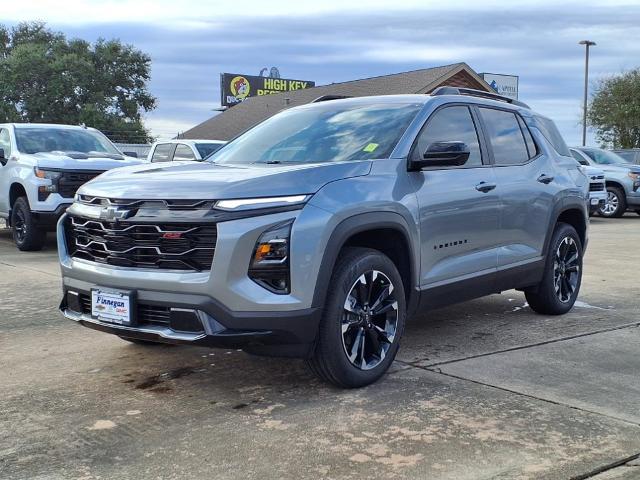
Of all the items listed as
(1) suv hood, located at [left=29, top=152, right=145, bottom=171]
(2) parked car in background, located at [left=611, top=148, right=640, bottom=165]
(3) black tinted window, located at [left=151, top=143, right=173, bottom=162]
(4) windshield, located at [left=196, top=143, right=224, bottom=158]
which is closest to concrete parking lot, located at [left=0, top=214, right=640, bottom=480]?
(1) suv hood, located at [left=29, top=152, right=145, bottom=171]

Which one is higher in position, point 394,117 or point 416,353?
point 394,117

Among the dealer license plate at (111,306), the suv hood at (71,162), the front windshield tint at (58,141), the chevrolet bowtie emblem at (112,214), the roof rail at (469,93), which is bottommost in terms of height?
the dealer license plate at (111,306)

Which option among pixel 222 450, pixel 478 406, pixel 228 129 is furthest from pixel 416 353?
pixel 228 129

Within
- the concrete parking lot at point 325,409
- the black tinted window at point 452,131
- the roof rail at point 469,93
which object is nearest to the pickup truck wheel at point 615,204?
the roof rail at point 469,93

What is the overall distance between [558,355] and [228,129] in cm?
3449

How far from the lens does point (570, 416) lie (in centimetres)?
401

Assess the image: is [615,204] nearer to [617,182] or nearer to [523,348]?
[617,182]

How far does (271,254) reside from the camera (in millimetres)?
3941

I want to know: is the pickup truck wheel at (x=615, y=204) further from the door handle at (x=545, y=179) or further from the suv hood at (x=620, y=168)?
the door handle at (x=545, y=179)

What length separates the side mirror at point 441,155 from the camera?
15.7 ft

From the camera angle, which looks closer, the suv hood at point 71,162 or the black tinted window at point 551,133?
the black tinted window at point 551,133

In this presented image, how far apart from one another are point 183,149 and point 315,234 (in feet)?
34.2

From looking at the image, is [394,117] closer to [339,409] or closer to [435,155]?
[435,155]

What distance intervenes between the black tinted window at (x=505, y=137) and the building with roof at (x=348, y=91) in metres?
10.6
